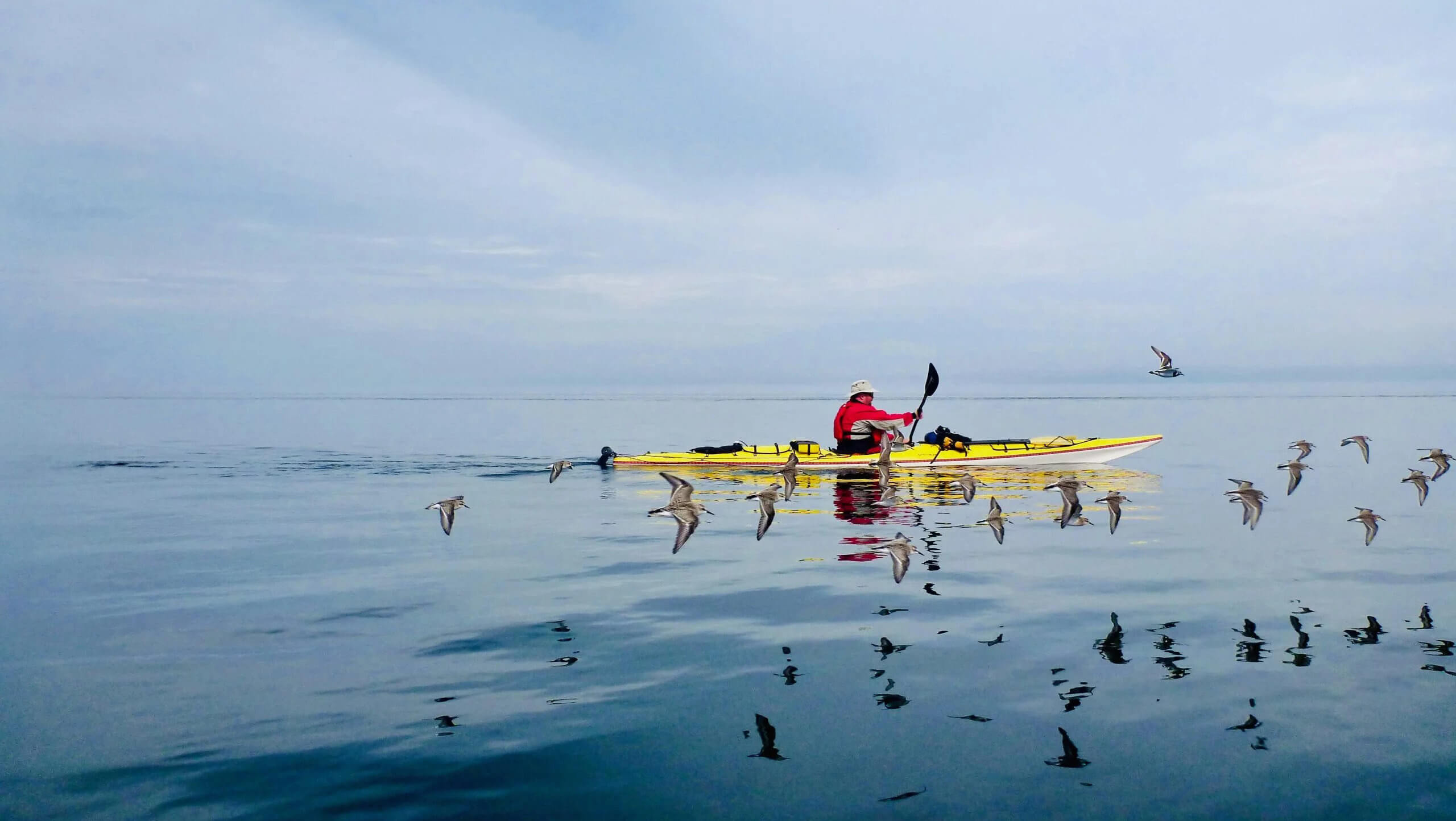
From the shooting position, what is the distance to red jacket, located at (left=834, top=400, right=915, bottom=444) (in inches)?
1041

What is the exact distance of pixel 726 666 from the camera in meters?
9.20

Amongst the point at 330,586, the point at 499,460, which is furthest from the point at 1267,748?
the point at 499,460

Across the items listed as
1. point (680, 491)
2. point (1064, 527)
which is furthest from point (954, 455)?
point (680, 491)

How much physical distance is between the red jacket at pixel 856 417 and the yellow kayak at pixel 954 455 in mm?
790

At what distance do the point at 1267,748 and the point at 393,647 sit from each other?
8.24 m

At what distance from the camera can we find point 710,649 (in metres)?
9.76

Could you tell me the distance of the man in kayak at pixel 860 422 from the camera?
1036 inches

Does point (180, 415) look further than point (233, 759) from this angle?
Yes

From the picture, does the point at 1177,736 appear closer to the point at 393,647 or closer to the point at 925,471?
the point at 393,647

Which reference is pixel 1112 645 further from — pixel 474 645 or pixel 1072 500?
pixel 474 645

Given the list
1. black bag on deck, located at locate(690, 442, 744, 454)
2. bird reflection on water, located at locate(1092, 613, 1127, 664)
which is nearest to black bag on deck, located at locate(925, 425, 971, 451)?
black bag on deck, located at locate(690, 442, 744, 454)

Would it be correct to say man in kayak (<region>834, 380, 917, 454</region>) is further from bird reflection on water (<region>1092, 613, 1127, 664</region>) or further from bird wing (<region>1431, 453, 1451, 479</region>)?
bird reflection on water (<region>1092, 613, 1127, 664</region>)

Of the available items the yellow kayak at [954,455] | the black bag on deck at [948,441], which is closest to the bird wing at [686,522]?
the yellow kayak at [954,455]

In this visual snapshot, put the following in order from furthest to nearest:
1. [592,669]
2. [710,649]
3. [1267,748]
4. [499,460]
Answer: [499,460] → [710,649] → [592,669] → [1267,748]
